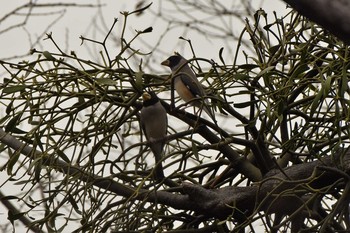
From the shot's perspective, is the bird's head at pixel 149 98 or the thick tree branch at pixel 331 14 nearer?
the thick tree branch at pixel 331 14

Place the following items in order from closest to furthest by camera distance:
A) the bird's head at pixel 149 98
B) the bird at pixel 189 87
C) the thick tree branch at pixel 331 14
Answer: the thick tree branch at pixel 331 14 → the bird's head at pixel 149 98 → the bird at pixel 189 87

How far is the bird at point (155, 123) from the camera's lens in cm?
196

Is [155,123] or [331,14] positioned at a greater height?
[155,123]

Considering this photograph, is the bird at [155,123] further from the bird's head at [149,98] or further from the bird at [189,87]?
the bird at [189,87]

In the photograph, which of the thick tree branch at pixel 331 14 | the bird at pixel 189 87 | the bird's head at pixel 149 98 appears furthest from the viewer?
the bird at pixel 189 87

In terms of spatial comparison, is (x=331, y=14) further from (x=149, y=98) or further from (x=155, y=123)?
(x=155, y=123)

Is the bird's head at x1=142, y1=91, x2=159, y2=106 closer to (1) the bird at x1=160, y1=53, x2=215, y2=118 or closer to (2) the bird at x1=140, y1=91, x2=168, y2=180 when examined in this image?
(2) the bird at x1=140, y1=91, x2=168, y2=180

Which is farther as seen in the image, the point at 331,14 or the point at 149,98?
the point at 149,98

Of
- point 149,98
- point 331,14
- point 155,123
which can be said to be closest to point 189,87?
point 155,123

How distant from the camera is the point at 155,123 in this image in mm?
2355

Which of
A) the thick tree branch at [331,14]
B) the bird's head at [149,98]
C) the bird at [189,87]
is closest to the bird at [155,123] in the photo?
the bird's head at [149,98]

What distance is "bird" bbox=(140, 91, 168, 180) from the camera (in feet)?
6.43

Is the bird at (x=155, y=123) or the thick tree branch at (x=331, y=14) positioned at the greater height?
the bird at (x=155, y=123)

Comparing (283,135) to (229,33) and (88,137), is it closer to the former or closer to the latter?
(88,137)
